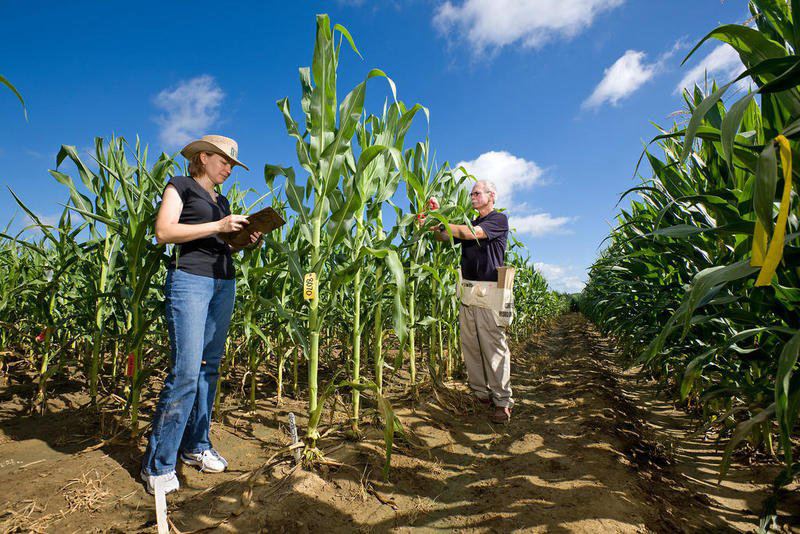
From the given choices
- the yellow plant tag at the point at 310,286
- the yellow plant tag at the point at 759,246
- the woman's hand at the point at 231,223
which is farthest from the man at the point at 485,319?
the yellow plant tag at the point at 759,246

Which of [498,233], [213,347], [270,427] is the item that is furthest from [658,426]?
[213,347]

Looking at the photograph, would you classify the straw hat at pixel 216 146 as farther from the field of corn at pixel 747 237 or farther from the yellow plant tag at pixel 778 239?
the yellow plant tag at pixel 778 239

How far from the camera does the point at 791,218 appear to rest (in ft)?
4.25

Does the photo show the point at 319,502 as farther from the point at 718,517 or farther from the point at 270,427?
the point at 718,517

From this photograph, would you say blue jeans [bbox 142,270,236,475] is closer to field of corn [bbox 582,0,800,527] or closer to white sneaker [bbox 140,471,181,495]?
white sneaker [bbox 140,471,181,495]

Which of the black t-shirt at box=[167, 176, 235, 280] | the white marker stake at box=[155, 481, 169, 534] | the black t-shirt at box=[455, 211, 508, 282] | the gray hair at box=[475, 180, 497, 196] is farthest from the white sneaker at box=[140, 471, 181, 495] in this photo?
the gray hair at box=[475, 180, 497, 196]

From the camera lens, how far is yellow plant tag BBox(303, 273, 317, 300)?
197 cm

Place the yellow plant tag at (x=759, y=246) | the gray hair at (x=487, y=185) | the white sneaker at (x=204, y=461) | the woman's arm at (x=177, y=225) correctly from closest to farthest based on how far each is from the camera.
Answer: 1. the yellow plant tag at (x=759, y=246)
2. the woman's arm at (x=177, y=225)
3. the white sneaker at (x=204, y=461)
4. the gray hair at (x=487, y=185)

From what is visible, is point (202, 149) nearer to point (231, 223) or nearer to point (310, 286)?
point (231, 223)

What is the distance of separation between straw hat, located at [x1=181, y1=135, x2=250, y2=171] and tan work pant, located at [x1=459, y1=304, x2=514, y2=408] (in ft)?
7.42

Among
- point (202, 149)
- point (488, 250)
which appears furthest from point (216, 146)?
point (488, 250)

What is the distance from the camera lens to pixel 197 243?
2080 mm

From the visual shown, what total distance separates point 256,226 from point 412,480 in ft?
5.39

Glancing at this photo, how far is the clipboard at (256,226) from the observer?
191 cm
